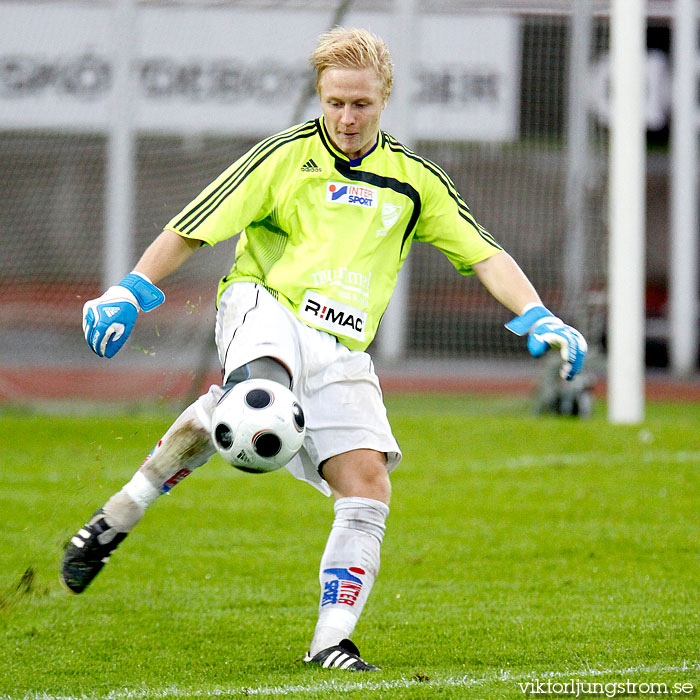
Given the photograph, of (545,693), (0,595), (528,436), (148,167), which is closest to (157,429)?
(528,436)

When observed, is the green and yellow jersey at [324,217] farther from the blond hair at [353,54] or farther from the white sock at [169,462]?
the white sock at [169,462]

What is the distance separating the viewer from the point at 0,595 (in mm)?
4473

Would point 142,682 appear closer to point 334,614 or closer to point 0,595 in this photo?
point 334,614

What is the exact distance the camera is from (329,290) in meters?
3.58

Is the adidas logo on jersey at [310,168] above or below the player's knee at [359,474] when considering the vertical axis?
above

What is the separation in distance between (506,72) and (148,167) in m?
4.08

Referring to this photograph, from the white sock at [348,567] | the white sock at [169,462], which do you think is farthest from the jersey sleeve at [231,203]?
the white sock at [348,567]

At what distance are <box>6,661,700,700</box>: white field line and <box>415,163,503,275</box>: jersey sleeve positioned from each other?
1.32 metres

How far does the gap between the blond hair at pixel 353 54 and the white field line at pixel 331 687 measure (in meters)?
1.74

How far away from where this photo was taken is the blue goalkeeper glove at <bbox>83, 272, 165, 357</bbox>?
332 centimetres

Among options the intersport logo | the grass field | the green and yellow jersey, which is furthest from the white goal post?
the intersport logo

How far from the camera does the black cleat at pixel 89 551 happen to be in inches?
147

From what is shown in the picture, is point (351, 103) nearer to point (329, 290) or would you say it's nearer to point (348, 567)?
point (329, 290)

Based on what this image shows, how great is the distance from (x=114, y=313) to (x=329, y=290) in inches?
26.2
